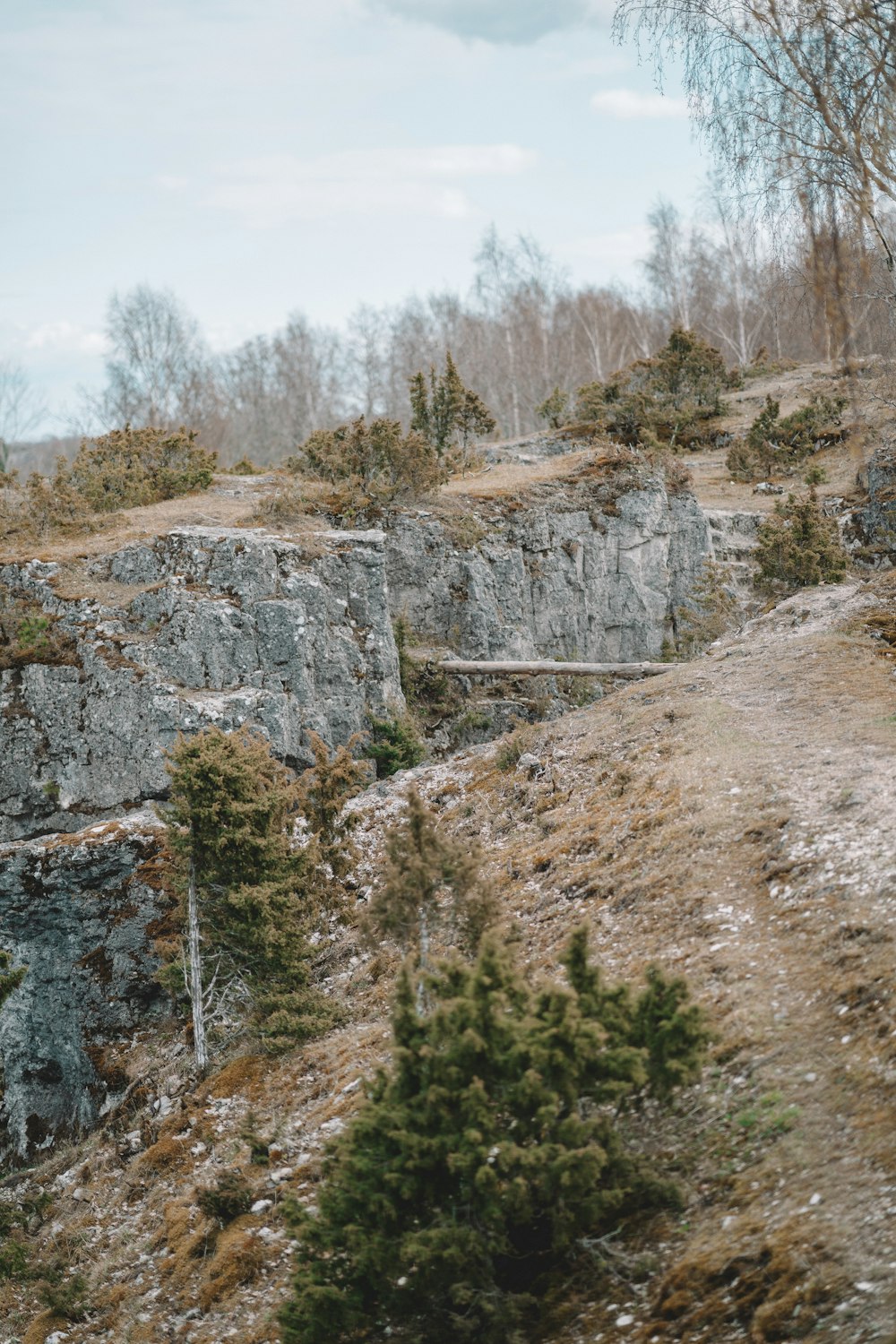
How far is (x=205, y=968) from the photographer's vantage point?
40.1 ft

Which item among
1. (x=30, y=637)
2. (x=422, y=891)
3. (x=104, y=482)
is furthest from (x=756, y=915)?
(x=104, y=482)

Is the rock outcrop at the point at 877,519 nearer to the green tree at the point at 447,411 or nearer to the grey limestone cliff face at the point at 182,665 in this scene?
the grey limestone cliff face at the point at 182,665

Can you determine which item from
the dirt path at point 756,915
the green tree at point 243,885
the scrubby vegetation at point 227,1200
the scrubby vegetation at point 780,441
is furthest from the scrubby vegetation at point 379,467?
the scrubby vegetation at point 227,1200

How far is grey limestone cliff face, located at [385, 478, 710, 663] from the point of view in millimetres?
24547

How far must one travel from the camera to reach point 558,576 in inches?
1043

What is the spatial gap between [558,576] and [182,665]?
11.4 meters

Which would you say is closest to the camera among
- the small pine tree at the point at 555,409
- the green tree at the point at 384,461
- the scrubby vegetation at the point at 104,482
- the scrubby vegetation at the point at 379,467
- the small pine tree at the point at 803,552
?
the small pine tree at the point at 803,552

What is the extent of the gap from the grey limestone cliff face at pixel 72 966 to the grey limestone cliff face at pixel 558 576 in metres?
10.8

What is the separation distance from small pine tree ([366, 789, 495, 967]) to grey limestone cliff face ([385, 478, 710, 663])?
50.0 ft

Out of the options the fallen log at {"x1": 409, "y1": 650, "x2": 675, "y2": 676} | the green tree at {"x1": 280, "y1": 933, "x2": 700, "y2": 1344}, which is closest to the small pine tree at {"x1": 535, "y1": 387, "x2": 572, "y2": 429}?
the fallen log at {"x1": 409, "y1": 650, "x2": 675, "y2": 676}

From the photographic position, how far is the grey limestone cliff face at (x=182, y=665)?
17828 mm

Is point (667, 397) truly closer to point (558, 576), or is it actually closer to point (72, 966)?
point (558, 576)

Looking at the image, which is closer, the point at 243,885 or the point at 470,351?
the point at 243,885

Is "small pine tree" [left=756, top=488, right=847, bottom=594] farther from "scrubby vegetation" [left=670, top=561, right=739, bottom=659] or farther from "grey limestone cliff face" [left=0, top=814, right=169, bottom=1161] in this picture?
"grey limestone cliff face" [left=0, top=814, right=169, bottom=1161]
